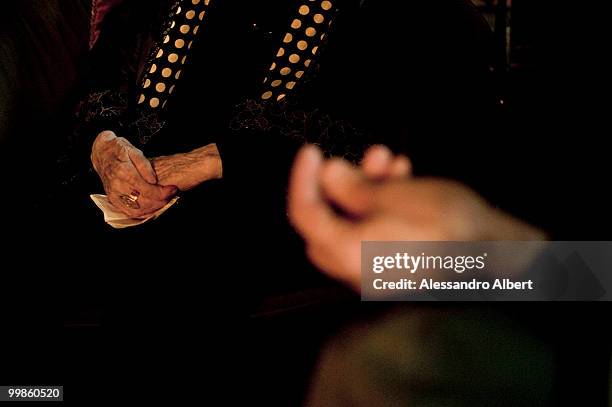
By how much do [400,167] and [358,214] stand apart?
123 mm

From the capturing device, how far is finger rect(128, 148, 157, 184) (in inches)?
36.9

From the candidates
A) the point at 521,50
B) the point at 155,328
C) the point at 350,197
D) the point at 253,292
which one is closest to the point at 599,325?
the point at 350,197

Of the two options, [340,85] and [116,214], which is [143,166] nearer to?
[116,214]

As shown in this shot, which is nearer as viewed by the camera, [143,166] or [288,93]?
[143,166]

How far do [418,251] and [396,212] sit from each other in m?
0.07

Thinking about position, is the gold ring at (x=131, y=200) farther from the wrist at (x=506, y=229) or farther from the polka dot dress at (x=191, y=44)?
the wrist at (x=506, y=229)

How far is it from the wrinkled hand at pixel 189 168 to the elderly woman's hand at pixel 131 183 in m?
0.01

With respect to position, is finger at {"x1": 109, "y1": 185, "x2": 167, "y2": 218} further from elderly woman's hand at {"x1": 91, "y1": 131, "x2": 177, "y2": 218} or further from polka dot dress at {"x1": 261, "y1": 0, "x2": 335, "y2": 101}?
polka dot dress at {"x1": 261, "y1": 0, "x2": 335, "y2": 101}

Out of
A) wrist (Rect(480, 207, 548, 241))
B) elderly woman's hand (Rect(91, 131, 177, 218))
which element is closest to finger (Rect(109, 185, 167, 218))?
elderly woman's hand (Rect(91, 131, 177, 218))

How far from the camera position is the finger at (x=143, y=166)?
937 mm

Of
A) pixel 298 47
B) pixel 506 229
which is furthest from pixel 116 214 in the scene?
pixel 506 229

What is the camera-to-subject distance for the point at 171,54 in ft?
3.39

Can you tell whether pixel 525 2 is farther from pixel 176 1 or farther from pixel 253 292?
pixel 253 292

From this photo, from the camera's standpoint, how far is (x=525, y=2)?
151 cm
